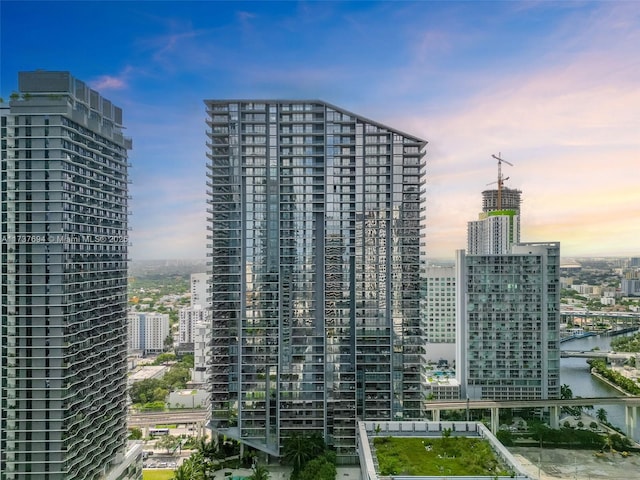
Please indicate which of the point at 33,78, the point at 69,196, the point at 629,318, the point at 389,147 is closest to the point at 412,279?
the point at 389,147

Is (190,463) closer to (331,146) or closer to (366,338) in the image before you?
(366,338)

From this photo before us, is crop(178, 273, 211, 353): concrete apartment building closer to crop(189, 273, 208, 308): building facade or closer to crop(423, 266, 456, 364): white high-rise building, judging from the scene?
crop(189, 273, 208, 308): building facade

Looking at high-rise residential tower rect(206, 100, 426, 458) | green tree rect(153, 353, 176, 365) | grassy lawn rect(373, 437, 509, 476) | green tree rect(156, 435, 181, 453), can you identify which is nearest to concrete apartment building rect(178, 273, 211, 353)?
green tree rect(153, 353, 176, 365)

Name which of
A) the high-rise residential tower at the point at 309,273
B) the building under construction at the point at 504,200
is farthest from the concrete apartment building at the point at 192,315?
the building under construction at the point at 504,200

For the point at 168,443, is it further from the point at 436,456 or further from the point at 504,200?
the point at 504,200

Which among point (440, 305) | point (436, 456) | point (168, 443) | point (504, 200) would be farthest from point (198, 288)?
point (504, 200)

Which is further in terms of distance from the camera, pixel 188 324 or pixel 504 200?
pixel 504 200
